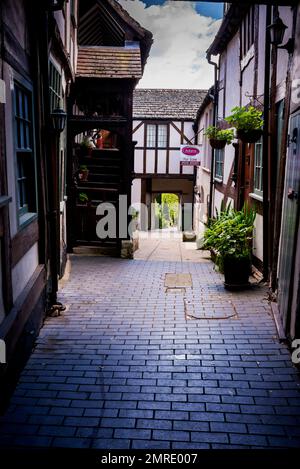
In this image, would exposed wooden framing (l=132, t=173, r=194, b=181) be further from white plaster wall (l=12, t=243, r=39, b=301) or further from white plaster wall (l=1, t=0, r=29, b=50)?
white plaster wall (l=1, t=0, r=29, b=50)

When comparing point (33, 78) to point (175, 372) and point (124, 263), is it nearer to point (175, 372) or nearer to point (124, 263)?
point (175, 372)

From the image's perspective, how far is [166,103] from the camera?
23641 mm

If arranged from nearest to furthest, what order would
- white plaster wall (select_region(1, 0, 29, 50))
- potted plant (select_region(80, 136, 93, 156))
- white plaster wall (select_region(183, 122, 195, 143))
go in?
white plaster wall (select_region(1, 0, 29, 50)) < potted plant (select_region(80, 136, 93, 156)) < white plaster wall (select_region(183, 122, 195, 143))

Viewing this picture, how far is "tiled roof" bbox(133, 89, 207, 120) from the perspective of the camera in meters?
23.0

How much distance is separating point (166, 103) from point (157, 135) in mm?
2035

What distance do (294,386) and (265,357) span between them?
72cm

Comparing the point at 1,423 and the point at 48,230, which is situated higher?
the point at 48,230

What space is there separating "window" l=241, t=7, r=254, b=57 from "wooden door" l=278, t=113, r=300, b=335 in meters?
5.16

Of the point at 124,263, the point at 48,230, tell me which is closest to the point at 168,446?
the point at 48,230

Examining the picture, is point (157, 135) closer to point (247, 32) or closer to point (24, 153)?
point (247, 32)

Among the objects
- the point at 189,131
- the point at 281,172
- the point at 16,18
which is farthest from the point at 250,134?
the point at 189,131

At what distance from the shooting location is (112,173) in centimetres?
1455

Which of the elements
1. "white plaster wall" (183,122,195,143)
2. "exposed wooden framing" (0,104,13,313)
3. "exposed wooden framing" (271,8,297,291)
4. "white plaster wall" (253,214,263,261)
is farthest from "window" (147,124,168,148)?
"exposed wooden framing" (0,104,13,313)

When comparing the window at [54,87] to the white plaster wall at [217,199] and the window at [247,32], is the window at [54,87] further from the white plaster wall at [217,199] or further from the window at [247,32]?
the white plaster wall at [217,199]
